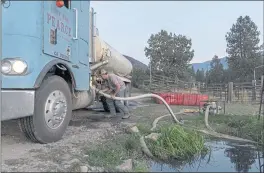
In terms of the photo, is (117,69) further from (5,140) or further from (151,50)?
(151,50)

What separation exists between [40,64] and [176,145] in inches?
85.9

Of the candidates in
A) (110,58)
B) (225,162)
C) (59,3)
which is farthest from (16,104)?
(110,58)

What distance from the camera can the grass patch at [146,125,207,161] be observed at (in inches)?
169

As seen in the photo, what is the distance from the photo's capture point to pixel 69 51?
532 centimetres

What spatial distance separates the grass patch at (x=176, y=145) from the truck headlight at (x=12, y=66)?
6.76 ft

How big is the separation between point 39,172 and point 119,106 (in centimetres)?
572

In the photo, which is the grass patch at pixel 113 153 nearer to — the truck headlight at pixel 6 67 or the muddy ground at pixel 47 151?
the muddy ground at pixel 47 151

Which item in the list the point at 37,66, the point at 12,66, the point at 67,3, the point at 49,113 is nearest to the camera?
the point at 12,66

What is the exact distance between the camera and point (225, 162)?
4312 millimetres

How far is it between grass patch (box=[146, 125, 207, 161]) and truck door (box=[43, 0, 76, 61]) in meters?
1.94

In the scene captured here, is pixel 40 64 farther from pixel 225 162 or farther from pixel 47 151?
pixel 225 162

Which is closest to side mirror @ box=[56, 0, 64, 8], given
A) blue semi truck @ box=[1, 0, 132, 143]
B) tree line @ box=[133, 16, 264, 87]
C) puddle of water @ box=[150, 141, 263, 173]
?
blue semi truck @ box=[1, 0, 132, 143]

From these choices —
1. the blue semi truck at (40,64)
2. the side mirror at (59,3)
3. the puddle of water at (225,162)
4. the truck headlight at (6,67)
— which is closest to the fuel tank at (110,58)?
the blue semi truck at (40,64)

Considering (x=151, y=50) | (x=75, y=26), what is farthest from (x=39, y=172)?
(x=151, y=50)
